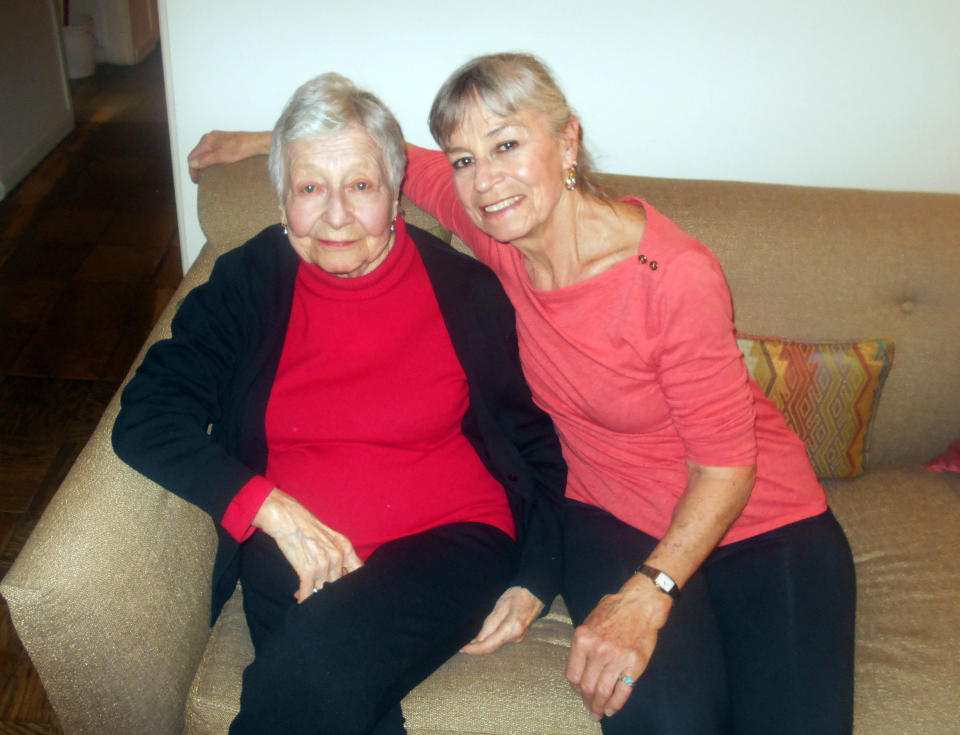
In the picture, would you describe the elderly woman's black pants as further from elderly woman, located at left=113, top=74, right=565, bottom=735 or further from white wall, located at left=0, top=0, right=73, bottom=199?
white wall, located at left=0, top=0, right=73, bottom=199

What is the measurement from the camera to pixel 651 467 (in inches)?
53.1

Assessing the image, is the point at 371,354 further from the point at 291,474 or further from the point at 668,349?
the point at 668,349

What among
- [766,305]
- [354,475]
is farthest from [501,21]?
[354,475]

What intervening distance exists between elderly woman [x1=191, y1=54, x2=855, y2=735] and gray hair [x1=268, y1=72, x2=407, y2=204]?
9 cm

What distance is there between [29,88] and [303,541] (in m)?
3.53

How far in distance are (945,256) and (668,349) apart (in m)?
0.73

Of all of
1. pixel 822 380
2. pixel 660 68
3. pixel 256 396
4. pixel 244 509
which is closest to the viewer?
pixel 244 509

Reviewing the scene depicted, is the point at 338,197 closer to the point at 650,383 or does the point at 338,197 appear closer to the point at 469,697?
the point at 650,383

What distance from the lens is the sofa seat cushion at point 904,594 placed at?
1.20 metres

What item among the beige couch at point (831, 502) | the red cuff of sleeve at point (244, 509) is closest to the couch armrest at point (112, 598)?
the beige couch at point (831, 502)

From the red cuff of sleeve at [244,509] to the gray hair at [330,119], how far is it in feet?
1.64

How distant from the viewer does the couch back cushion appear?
1.55 metres

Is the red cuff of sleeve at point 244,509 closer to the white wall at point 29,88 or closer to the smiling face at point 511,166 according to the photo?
the smiling face at point 511,166

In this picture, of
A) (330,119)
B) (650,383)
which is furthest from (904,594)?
(330,119)
